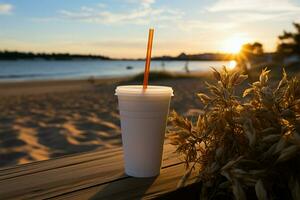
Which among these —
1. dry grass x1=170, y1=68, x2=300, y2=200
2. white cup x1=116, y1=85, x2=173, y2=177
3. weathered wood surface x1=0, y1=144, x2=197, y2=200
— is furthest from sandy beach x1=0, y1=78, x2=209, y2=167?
dry grass x1=170, y1=68, x2=300, y2=200

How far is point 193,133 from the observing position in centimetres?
120

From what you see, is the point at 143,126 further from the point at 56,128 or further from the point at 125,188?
the point at 56,128

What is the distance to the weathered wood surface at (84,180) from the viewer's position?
1.24 meters

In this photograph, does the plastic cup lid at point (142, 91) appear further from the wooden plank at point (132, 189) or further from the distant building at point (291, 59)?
the distant building at point (291, 59)

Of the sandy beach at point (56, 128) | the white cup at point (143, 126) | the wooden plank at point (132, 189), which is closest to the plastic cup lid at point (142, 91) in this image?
the white cup at point (143, 126)

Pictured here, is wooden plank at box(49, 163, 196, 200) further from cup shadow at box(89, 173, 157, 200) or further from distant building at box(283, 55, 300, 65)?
distant building at box(283, 55, 300, 65)

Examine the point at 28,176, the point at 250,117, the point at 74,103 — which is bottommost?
the point at 74,103

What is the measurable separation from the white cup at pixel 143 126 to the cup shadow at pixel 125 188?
0.04m

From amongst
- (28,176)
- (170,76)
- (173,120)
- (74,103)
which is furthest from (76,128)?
(170,76)

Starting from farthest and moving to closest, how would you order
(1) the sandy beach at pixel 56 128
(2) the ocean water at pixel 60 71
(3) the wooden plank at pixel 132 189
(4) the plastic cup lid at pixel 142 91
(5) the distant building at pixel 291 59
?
(2) the ocean water at pixel 60 71, (5) the distant building at pixel 291 59, (1) the sandy beach at pixel 56 128, (4) the plastic cup lid at pixel 142 91, (3) the wooden plank at pixel 132 189

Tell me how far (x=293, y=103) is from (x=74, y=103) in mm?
7397

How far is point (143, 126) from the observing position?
1.36 metres

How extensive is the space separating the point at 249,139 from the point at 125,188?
503 millimetres

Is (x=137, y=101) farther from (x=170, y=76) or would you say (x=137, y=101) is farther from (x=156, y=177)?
(x=170, y=76)
